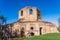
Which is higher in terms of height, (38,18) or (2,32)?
(38,18)

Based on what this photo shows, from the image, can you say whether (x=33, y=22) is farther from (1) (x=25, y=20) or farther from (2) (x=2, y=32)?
(2) (x=2, y=32)

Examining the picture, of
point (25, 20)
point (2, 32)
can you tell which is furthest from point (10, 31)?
point (25, 20)

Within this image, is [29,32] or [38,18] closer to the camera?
[29,32]

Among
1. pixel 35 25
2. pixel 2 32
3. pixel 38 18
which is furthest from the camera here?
pixel 38 18

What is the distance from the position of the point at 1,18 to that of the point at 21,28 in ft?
17.1

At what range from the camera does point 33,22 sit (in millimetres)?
44812

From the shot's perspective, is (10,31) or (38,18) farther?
(38,18)

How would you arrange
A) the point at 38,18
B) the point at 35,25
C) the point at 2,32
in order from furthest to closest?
the point at 38,18, the point at 35,25, the point at 2,32

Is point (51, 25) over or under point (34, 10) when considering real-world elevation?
under

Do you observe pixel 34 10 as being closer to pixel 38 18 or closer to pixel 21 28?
pixel 38 18

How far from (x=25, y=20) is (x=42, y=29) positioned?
5.01 metres

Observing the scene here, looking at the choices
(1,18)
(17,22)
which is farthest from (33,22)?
(1,18)

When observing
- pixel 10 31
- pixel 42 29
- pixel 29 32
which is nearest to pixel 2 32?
A: pixel 10 31

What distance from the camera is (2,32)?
1645 inches
